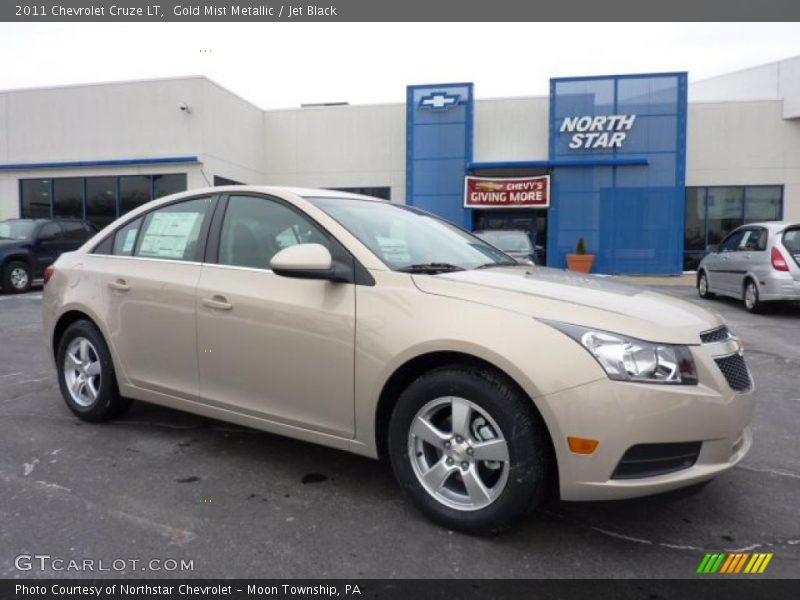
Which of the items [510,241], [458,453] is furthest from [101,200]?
[458,453]

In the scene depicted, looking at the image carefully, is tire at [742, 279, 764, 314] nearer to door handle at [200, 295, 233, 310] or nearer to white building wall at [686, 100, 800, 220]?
door handle at [200, 295, 233, 310]

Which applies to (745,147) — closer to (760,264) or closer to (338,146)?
(760,264)

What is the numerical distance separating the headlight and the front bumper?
4cm

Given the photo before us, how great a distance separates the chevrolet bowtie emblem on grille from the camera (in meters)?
20.1

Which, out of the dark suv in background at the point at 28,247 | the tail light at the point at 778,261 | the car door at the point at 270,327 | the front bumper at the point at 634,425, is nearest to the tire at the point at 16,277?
the dark suv in background at the point at 28,247

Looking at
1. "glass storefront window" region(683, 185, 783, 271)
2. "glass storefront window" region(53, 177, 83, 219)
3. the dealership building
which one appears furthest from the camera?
"glass storefront window" region(683, 185, 783, 271)

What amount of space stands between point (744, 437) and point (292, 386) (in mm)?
2125

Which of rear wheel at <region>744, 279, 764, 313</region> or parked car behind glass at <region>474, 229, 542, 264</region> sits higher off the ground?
parked car behind glass at <region>474, 229, 542, 264</region>

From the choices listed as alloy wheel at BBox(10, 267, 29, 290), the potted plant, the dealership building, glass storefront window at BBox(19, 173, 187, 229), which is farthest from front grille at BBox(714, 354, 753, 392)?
glass storefront window at BBox(19, 173, 187, 229)

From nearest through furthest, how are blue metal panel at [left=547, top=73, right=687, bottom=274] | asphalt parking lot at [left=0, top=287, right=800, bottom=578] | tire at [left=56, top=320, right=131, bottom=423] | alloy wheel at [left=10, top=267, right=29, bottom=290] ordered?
asphalt parking lot at [left=0, top=287, right=800, bottom=578] < tire at [left=56, top=320, right=131, bottom=423] < alloy wheel at [left=10, top=267, right=29, bottom=290] < blue metal panel at [left=547, top=73, right=687, bottom=274]

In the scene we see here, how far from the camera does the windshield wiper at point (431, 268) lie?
2.99 m

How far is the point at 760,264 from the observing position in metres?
9.72

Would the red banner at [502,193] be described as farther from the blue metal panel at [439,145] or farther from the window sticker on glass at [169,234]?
the window sticker on glass at [169,234]

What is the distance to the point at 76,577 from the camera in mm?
2373
